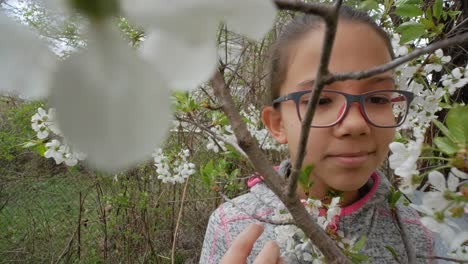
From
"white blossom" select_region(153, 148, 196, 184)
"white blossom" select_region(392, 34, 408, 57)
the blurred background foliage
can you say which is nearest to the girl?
"white blossom" select_region(392, 34, 408, 57)

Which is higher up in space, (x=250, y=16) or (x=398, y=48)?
(x=398, y=48)

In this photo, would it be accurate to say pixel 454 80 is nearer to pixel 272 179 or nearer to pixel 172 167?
pixel 272 179

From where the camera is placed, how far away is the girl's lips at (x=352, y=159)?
0.64m

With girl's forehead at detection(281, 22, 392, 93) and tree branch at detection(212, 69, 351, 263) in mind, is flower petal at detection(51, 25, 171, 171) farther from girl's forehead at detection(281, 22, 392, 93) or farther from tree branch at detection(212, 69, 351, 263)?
girl's forehead at detection(281, 22, 392, 93)

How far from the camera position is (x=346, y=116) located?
0.61m

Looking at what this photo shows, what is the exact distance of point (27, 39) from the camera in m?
0.12

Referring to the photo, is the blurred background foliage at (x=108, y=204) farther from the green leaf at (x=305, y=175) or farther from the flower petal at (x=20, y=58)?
the flower petal at (x=20, y=58)

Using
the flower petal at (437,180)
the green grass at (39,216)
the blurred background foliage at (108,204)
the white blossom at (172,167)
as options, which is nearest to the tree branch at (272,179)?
the flower petal at (437,180)

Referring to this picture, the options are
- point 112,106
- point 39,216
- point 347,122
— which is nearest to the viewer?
Result: point 112,106

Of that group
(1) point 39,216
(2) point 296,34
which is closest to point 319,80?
(2) point 296,34

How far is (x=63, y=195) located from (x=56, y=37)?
2644mm

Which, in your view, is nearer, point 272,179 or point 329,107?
point 272,179

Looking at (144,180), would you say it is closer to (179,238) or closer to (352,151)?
(179,238)

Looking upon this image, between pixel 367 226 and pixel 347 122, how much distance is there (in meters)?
0.27
